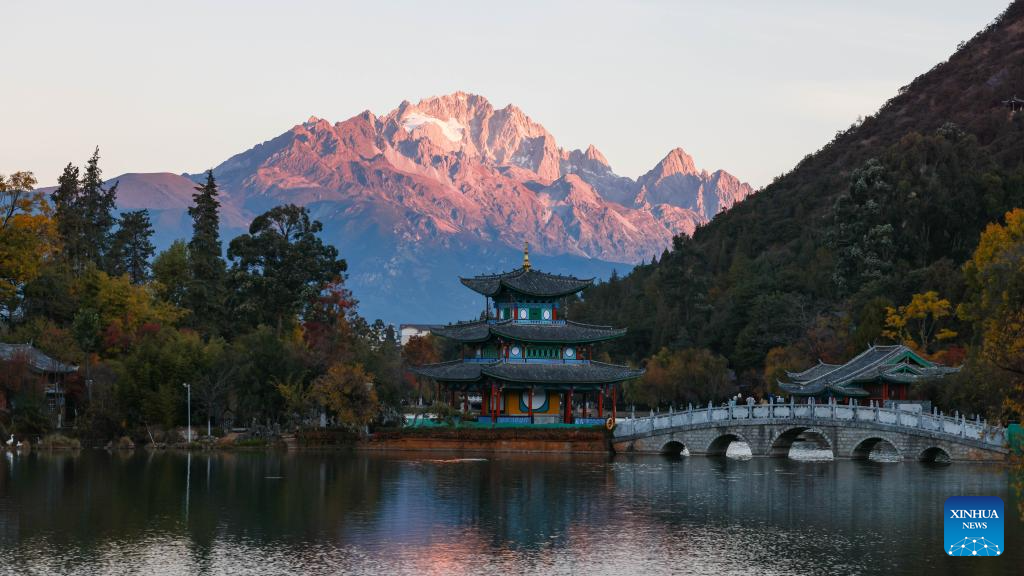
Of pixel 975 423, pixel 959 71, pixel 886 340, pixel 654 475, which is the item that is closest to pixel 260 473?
pixel 654 475

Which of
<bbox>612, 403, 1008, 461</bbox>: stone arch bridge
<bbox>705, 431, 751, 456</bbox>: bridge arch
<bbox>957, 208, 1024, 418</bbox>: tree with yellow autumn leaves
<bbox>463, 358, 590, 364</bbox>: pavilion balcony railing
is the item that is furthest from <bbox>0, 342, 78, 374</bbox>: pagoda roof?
<bbox>957, 208, 1024, 418</bbox>: tree with yellow autumn leaves

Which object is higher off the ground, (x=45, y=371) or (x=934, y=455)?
(x=45, y=371)

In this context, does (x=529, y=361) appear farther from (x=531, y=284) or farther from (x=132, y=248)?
(x=132, y=248)

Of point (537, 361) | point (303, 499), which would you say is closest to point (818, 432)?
point (537, 361)

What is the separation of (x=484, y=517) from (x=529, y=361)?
36.0 meters

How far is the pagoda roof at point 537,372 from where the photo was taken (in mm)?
80037

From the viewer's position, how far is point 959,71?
7096 inches

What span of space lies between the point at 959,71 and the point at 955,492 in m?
140

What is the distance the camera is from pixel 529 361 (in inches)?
3263

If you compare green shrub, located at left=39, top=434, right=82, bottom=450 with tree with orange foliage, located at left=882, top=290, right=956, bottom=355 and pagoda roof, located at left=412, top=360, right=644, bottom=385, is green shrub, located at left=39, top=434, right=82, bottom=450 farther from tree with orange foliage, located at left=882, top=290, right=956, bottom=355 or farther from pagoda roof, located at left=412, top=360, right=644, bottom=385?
tree with orange foliage, located at left=882, top=290, right=956, bottom=355

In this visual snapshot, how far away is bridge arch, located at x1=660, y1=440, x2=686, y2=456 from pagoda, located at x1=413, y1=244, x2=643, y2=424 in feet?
15.1

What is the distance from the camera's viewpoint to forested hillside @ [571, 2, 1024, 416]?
306 ft

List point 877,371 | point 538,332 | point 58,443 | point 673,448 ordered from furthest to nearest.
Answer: point 538,332
point 673,448
point 58,443
point 877,371

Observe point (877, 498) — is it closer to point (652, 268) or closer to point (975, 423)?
point (975, 423)
